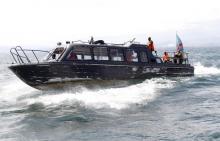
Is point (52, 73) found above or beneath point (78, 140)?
above

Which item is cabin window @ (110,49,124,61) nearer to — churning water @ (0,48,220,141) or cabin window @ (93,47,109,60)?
cabin window @ (93,47,109,60)

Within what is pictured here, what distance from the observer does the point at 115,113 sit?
1602cm

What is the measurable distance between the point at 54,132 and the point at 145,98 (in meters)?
7.10

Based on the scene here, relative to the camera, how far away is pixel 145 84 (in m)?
23.0

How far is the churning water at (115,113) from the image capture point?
13.0 m

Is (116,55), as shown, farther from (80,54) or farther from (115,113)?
(115,113)

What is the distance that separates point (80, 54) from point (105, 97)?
8.75ft

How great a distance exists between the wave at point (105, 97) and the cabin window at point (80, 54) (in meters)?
1.70

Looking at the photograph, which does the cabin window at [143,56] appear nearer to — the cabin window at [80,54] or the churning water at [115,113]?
the churning water at [115,113]

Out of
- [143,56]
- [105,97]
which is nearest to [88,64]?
[105,97]

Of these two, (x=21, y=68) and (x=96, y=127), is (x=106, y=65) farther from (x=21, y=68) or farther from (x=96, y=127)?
(x=96, y=127)

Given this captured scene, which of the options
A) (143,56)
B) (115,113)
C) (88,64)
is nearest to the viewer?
(115,113)

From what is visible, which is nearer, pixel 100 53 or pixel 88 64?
pixel 88 64

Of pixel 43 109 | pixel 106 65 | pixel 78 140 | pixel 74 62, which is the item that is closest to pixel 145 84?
pixel 106 65
